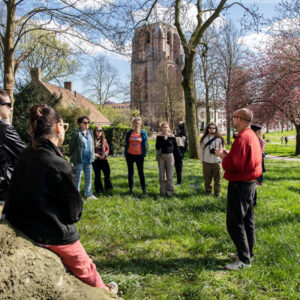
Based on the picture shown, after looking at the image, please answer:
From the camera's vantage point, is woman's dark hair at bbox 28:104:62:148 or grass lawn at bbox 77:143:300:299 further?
grass lawn at bbox 77:143:300:299

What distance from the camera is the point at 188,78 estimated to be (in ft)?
46.9

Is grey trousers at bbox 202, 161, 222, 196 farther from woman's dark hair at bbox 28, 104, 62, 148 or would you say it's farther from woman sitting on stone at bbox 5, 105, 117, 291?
woman's dark hair at bbox 28, 104, 62, 148

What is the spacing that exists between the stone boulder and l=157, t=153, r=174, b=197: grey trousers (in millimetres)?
5115

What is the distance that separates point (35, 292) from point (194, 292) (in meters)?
1.91

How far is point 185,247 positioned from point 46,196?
2.89 metres

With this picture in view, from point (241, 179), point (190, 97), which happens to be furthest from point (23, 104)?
point (241, 179)

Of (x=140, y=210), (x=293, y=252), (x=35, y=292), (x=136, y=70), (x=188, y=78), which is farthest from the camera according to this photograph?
(x=136, y=70)

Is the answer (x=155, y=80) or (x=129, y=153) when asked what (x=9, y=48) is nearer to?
(x=129, y=153)

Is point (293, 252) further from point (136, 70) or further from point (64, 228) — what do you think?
point (136, 70)

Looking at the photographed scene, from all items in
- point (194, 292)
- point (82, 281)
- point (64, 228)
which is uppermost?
point (64, 228)

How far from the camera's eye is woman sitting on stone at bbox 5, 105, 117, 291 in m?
1.85

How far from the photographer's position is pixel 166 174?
23.3 feet

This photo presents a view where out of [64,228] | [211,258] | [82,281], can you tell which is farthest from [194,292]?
[64,228]

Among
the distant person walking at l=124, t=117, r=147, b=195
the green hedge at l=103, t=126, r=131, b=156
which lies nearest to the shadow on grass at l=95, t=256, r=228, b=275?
the distant person walking at l=124, t=117, r=147, b=195
